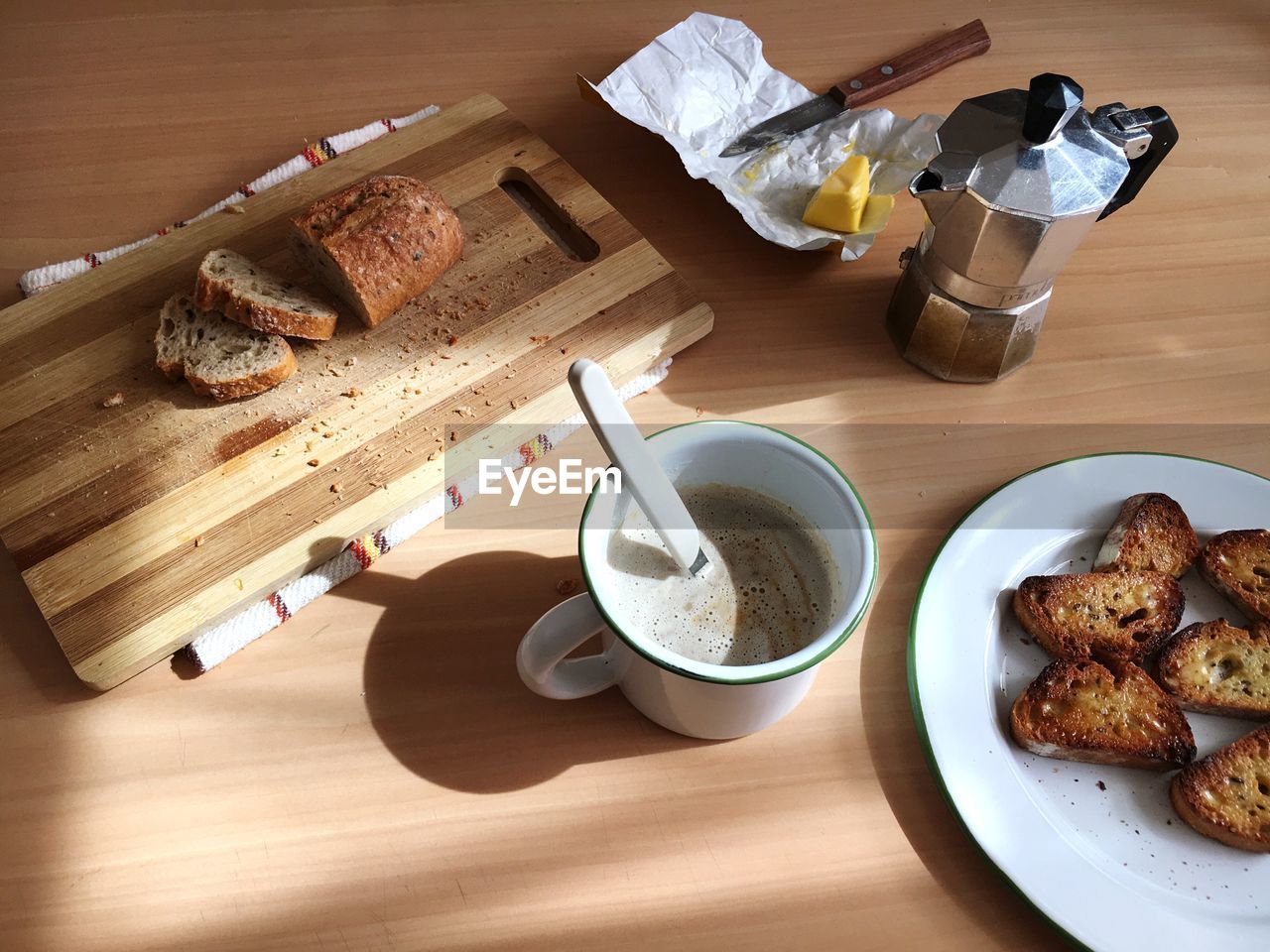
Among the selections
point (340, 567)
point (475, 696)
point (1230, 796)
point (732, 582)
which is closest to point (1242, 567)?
point (1230, 796)

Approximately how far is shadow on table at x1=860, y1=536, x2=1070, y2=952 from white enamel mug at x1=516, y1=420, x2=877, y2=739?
0.08 meters

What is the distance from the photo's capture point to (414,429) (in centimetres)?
102

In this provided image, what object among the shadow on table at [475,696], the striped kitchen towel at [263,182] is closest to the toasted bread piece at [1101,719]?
the shadow on table at [475,696]

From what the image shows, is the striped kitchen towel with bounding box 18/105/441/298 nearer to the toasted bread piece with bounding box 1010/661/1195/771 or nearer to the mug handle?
the mug handle

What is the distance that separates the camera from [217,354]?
3.39 ft

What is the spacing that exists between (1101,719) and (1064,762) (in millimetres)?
47

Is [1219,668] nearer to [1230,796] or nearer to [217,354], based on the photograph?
[1230,796]

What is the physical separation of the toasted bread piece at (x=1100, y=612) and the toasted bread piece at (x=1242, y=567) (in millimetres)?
43

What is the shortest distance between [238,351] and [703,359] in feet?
1.58

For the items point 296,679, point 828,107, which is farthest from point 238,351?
point 828,107

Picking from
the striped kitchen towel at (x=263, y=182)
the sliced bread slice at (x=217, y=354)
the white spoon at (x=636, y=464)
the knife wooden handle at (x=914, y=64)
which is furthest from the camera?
the knife wooden handle at (x=914, y=64)

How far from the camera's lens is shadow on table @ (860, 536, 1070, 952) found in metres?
0.79

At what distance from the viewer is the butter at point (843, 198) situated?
1.12 meters

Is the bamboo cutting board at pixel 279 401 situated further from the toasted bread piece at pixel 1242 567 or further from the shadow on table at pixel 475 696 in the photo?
the toasted bread piece at pixel 1242 567
